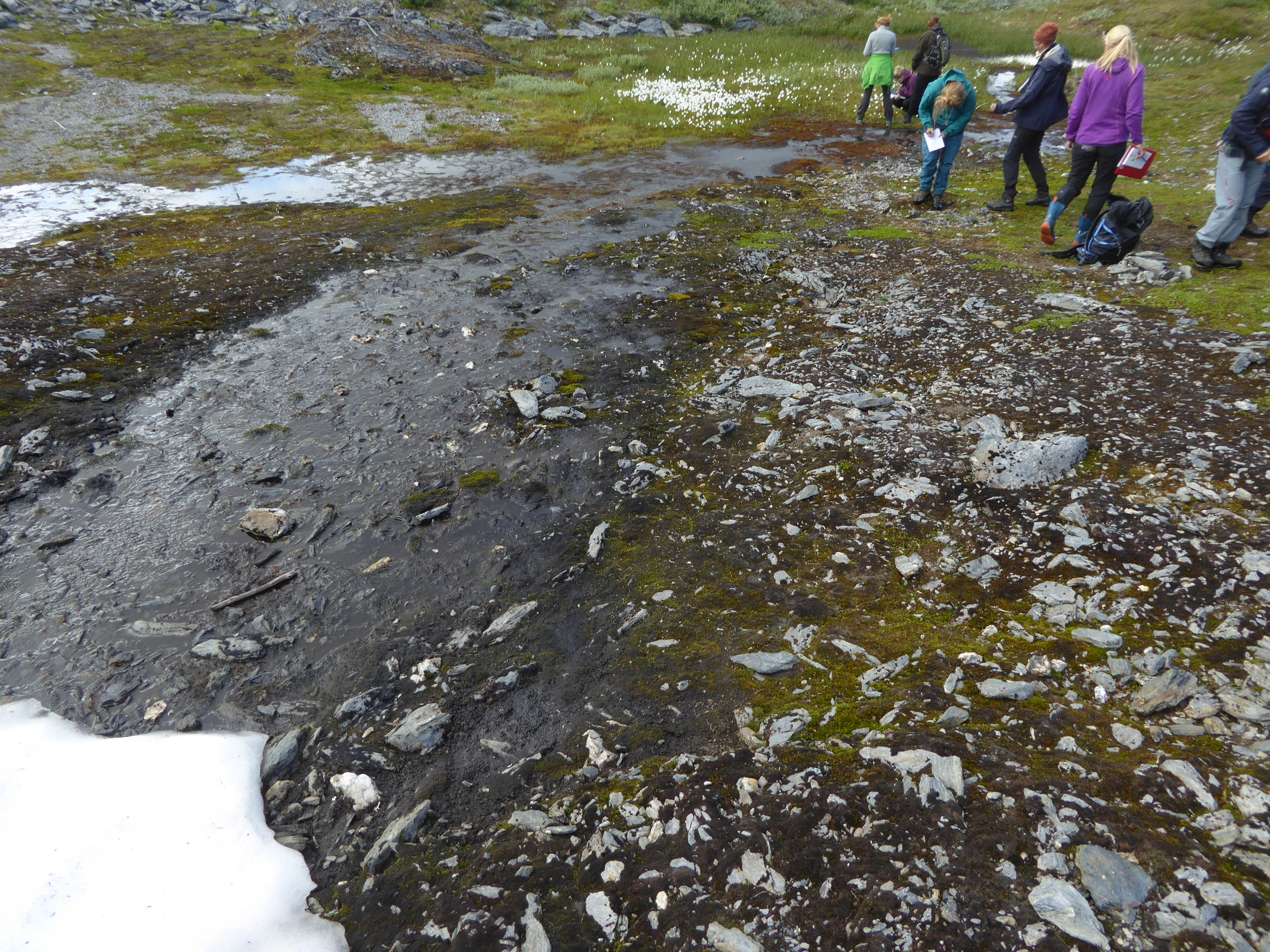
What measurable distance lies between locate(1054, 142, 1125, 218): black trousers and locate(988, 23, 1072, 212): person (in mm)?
1780

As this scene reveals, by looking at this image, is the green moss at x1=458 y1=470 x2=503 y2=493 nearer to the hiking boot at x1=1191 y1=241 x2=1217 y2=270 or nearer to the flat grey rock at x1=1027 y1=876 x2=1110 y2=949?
the flat grey rock at x1=1027 y1=876 x2=1110 y2=949

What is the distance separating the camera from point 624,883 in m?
3.08

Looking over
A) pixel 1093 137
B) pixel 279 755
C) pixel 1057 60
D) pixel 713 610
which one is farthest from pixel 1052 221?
pixel 279 755

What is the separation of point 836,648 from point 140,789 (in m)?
4.73

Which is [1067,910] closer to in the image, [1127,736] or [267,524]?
[1127,736]

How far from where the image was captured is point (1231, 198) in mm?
7742

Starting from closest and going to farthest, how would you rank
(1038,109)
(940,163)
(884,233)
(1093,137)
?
(1093,137)
(1038,109)
(884,233)
(940,163)

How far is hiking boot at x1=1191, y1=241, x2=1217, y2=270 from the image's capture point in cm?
799

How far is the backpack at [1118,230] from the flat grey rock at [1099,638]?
24.3 feet

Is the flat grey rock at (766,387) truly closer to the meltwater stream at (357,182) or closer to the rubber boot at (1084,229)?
the rubber boot at (1084,229)

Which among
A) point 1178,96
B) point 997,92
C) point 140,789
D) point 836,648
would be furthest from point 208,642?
point 997,92

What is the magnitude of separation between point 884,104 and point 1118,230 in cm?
1623

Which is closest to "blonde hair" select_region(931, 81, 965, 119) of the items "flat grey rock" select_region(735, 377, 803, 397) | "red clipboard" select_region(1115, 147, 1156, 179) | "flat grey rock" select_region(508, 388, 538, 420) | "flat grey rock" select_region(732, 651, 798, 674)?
"red clipboard" select_region(1115, 147, 1156, 179)

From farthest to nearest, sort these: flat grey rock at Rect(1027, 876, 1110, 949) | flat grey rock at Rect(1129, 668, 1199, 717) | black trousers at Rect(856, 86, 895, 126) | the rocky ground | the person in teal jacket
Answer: black trousers at Rect(856, 86, 895, 126) < the person in teal jacket < flat grey rock at Rect(1129, 668, 1199, 717) < the rocky ground < flat grey rock at Rect(1027, 876, 1110, 949)
